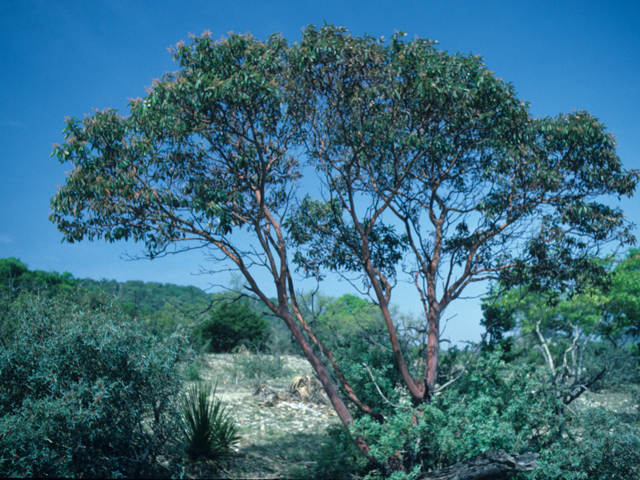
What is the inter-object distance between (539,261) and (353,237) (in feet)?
12.5

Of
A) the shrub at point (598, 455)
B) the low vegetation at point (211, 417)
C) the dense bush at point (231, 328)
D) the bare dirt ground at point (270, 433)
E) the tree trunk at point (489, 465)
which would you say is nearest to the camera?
the low vegetation at point (211, 417)

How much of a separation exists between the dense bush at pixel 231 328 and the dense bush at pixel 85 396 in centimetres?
2206

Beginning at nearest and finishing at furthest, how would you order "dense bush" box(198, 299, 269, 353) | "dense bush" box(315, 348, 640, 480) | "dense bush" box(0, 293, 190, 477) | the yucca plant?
"dense bush" box(0, 293, 190, 477) → "dense bush" box(315, 348, 640, 480) → the yucca plant → "dense bush" box(198, 299, 269, 353)

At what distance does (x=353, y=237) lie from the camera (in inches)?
372

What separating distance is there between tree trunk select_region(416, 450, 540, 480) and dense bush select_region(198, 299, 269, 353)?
21.6m

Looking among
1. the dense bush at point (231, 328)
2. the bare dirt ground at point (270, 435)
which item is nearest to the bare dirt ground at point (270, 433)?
the bare dirt ground at point (270, 435)

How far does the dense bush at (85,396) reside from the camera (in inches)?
186

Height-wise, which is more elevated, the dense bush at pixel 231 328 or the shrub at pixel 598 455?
the dense bush at pixel 231 328

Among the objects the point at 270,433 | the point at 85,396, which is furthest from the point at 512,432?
the point at 85,396

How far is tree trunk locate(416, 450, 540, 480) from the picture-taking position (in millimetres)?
6188

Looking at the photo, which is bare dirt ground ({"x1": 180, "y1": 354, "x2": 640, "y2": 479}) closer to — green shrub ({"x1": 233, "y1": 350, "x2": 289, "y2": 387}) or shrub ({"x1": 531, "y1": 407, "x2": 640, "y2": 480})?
green shrub ({"x1": 233, "y1": 350, "x2": 289, "y2": 387})

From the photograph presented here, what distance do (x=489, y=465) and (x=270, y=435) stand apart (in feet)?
18.3

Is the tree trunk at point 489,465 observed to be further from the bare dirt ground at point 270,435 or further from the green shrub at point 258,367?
the green shrub at point 258,367

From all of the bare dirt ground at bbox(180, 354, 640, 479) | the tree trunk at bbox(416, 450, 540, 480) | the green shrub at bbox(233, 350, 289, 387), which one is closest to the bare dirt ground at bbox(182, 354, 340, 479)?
the bare dirt ground at bbox(180, 354, 640, 479)
